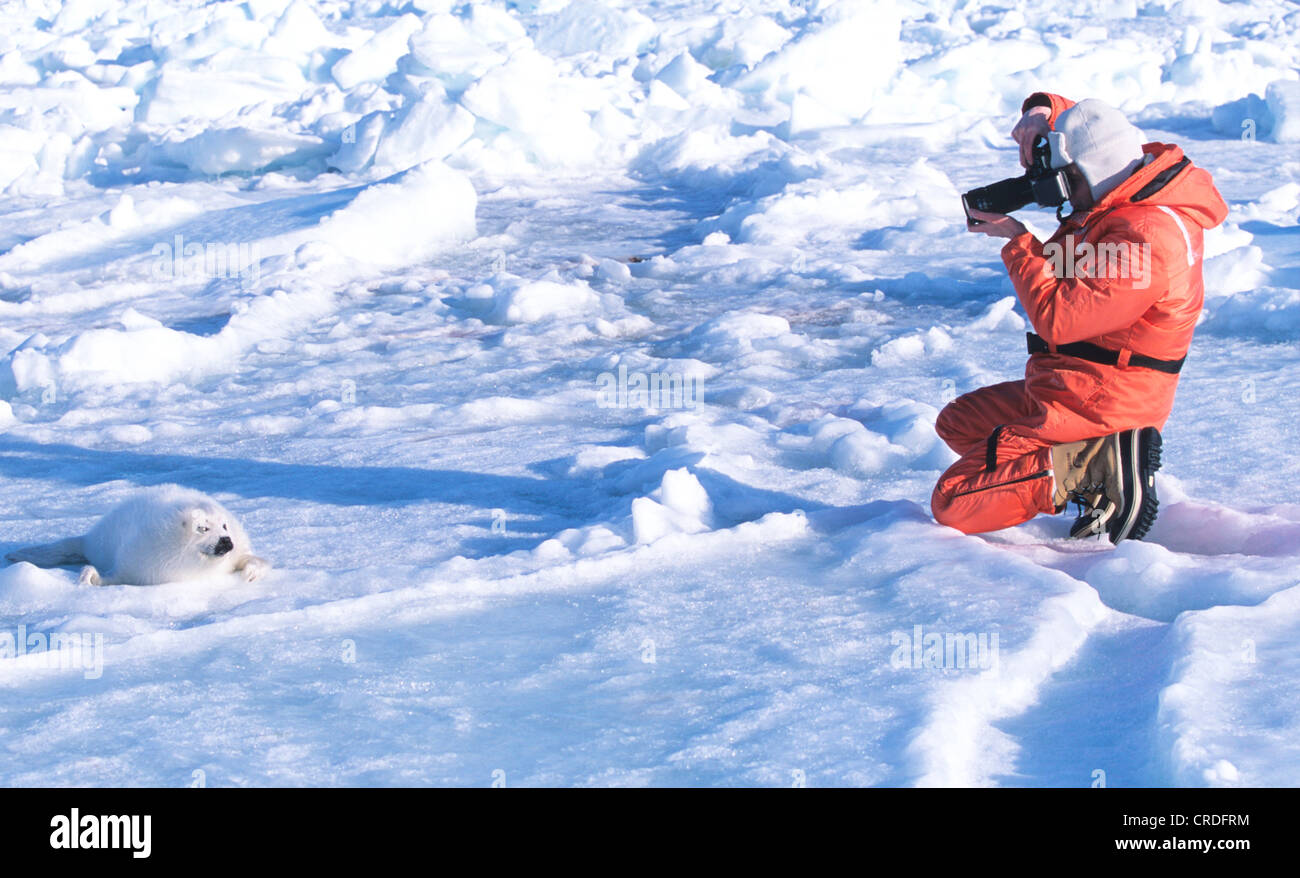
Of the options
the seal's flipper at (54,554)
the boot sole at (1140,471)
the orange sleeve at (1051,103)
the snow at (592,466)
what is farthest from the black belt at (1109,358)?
the seal's flipper at (54,554)

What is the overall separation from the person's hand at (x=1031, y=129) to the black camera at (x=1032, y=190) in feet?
0.05

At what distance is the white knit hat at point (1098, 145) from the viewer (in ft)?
8.94

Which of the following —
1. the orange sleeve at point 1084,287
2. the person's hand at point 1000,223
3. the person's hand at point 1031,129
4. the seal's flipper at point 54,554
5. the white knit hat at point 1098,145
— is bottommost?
the seal's flipper at point 54,554

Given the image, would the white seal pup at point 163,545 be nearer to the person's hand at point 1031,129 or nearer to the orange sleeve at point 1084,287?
the orange sleeve at point 1084,287

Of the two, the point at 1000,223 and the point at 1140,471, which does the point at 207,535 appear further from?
the point at 1140,471

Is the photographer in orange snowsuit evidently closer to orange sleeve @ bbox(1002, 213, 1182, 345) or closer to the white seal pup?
orange sleeve @ bbox(1002, 213, 1182, 345)

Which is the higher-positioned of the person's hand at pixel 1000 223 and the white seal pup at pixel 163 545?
the person's hand at pixel 1000 223

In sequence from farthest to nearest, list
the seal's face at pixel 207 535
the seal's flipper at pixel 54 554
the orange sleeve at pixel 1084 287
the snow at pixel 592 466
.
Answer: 1. the seal's flipper at pixel 54 554
2. the seal's face at pixel 207 535
3. the orange sleeve at pixel 1084 287
4. the snow at pixel 592 466

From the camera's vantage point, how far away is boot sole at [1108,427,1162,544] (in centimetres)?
286

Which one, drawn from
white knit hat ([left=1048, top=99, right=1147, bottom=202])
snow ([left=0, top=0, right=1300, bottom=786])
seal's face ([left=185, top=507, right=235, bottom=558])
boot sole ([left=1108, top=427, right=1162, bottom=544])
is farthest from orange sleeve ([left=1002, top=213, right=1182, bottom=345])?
seal's face ([left=185, top=507, right=235, bottom=558])

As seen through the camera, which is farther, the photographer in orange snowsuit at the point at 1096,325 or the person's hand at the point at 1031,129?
the person's hand at the point at 1031,129
